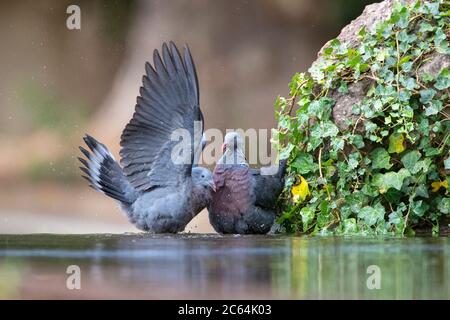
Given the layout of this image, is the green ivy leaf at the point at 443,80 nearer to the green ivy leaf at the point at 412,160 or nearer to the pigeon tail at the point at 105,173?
the green ivy leaf at the point at 412,160

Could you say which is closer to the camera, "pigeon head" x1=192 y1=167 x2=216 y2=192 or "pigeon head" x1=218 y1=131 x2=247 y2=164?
"pigeon head" x1=192 y1=167 x2=216 y2=192

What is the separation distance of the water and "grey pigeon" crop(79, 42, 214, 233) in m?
0.86

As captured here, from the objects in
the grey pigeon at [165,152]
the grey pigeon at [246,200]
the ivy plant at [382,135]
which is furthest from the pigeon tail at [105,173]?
the ivy plant at [382,135]

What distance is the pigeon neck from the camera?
651cm

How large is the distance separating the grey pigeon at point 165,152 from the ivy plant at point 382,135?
73 centimetres

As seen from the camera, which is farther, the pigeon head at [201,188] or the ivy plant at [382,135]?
the pigeon head at [201,188]

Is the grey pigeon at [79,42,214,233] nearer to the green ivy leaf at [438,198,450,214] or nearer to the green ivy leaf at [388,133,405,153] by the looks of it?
the green ivy leaf at [388,133,405,153]

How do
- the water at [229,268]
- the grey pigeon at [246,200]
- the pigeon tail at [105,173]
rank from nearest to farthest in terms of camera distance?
1. the water at [229,268]
2. the grey pigeon at [246,200]
3. the pigeon tail at [105,173]

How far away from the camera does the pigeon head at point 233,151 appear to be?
6.51 meters

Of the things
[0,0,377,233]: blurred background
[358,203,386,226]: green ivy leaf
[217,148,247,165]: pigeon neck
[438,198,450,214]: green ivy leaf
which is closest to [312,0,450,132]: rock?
[358,203,386,226]: green ivy leaf

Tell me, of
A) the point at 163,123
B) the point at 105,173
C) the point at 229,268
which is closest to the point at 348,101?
the point at 163,123

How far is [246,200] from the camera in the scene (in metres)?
6.29

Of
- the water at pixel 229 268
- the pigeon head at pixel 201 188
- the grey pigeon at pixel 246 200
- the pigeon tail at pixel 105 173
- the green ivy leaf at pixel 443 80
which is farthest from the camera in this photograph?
the pigeon tail at pixel 105 173

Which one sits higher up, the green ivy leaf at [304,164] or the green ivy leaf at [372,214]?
the green ivy leaf at [304,164]
